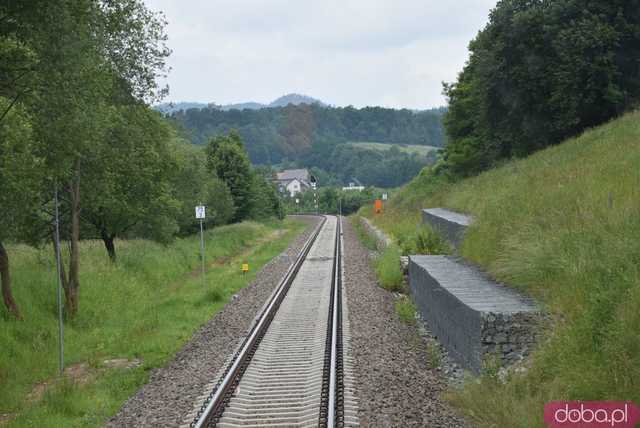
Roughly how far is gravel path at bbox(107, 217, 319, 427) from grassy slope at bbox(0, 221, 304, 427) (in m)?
0.31

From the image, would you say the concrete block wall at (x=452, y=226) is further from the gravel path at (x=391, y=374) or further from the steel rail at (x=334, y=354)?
the steel rail at (x=334, y=354)

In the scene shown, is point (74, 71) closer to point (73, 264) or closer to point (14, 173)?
point (14, 173)

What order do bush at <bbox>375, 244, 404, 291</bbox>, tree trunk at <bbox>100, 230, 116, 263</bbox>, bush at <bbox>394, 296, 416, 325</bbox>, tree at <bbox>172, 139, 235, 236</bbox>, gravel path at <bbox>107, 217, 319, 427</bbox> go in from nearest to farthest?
gravel path at <bbox>107, 217, 319, 427</bbox>, bush at <bbox>394, 296, 416, 325</bbox>, bush at <bbox>375, 244, 404, 291</bbox>, tree trunk at <bbox>100, 230, 116, 263</bbox>, tree at <bbox>172, 139, 235, 236</bbox>

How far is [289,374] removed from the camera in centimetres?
1058

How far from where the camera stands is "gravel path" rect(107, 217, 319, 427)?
899 centimetres

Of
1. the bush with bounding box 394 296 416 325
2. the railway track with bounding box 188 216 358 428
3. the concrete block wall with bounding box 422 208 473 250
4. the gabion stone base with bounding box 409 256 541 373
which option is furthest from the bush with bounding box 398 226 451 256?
the gabion stone base with bounding box 409 256 541 373

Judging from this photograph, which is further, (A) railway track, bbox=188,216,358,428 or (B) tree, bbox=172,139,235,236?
(B) tree, bbox=172,139,235,236

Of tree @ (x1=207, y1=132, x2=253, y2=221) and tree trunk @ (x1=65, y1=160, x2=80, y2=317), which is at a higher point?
tree @ (x1=207, y1=132, x2=253, y2=221)

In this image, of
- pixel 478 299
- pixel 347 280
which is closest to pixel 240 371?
pixel 478 299

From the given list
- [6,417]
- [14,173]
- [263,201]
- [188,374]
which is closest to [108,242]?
[14,173]

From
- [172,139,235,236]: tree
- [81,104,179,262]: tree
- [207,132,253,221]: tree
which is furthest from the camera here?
[207,132,253,221]: tree

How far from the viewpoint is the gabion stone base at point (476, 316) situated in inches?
348

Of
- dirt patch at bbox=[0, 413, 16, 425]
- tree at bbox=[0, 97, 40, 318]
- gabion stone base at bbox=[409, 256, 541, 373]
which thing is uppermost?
tree at bbox=[0, 97, 40, 318]

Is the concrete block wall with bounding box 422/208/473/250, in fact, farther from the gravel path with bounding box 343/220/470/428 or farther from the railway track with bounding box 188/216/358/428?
the railway track with bounding box 188/216/358/428
